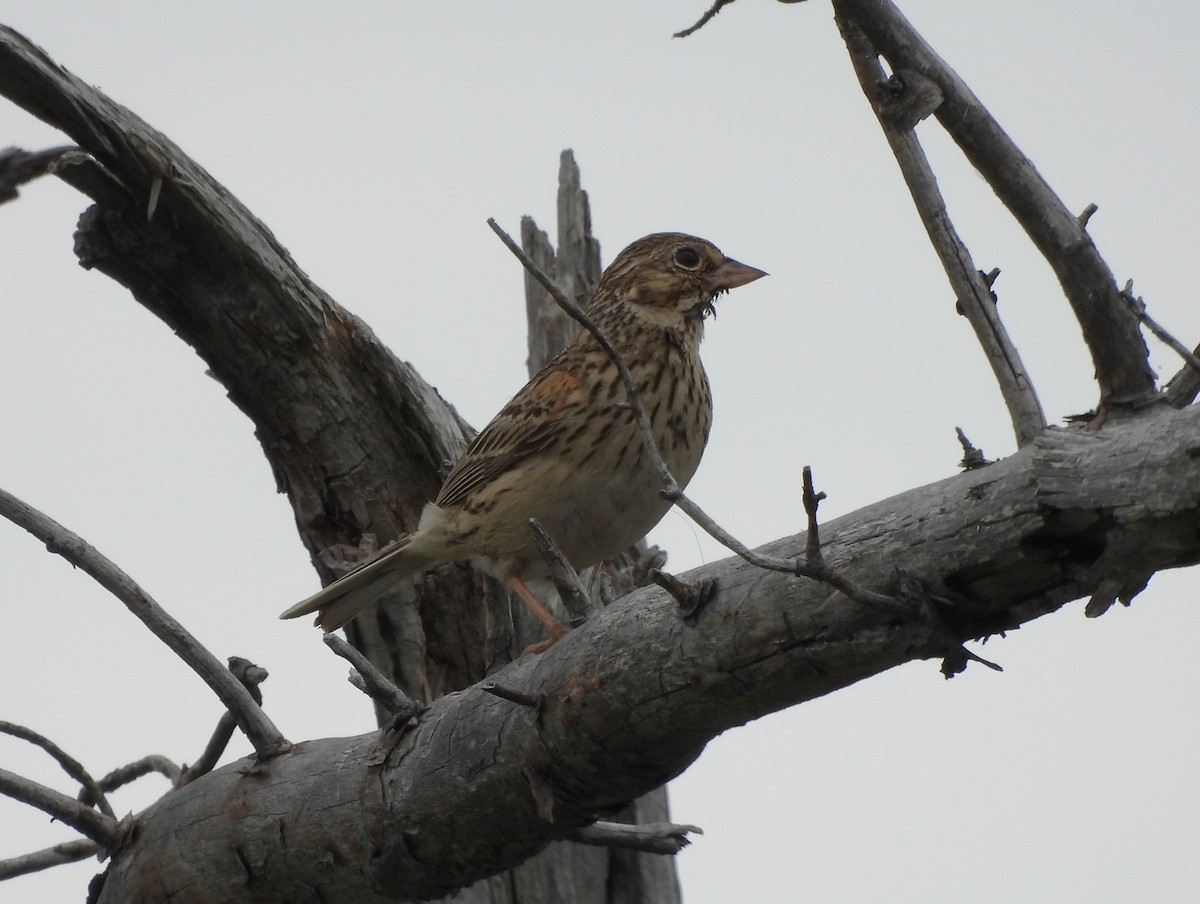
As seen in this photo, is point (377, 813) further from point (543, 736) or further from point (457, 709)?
point (543, 736)

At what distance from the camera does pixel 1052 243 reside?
110 inches

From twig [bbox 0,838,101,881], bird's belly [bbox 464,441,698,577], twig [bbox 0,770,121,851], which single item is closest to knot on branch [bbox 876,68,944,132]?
bird's belly [bbox 464,441,698,577]

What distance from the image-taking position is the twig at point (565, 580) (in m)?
3.56

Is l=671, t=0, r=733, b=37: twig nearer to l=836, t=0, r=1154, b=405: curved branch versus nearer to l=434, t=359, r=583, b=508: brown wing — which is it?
l=836, t=0, r=1154, b=405: curved branch

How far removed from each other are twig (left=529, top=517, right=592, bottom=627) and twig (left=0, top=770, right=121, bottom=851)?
1.72 m

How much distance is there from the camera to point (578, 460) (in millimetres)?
5137

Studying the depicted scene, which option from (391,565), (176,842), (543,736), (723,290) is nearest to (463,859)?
(543,736)

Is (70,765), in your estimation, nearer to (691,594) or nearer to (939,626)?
(691,594)

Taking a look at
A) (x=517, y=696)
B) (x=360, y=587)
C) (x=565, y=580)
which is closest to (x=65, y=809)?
(x=360, y=587)

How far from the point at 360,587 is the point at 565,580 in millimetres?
2191

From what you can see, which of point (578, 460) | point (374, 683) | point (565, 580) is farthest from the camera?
point (578, 460)

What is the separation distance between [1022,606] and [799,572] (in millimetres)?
467

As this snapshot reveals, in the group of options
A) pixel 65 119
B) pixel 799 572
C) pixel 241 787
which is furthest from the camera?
→ pixel 65 119

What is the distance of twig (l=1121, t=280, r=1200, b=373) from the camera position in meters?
2.53
